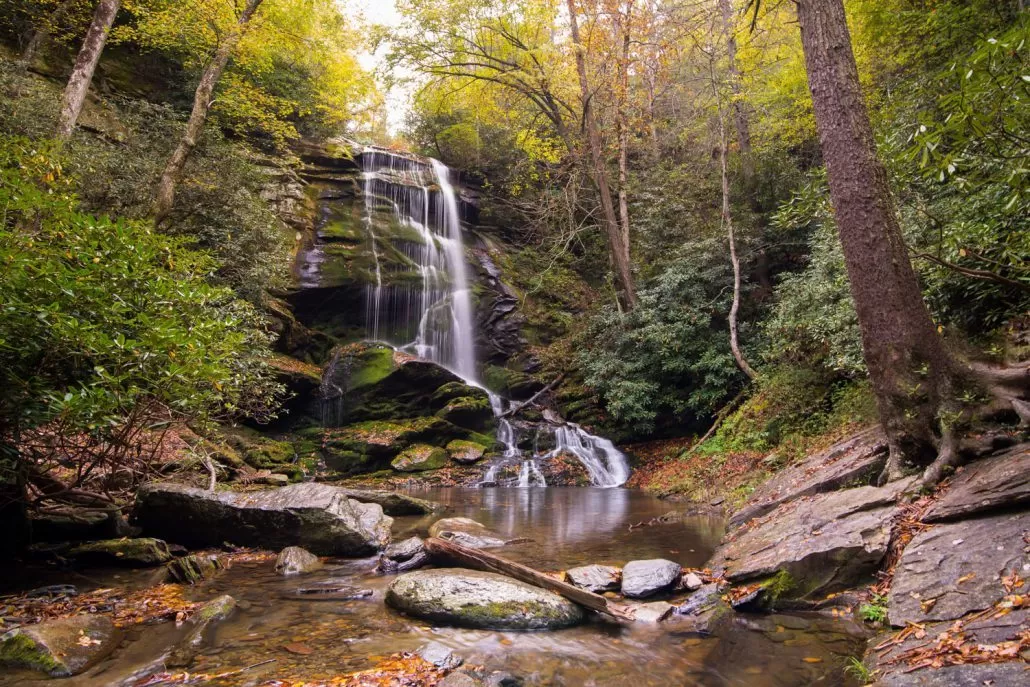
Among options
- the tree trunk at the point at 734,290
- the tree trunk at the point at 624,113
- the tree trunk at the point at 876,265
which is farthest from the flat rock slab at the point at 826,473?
the tree trunk at the point at 624,113

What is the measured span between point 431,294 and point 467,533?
13.6 meters

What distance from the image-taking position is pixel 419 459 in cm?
1541

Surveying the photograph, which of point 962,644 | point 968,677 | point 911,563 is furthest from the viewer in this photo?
point 911,563

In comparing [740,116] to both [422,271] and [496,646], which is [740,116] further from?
[496,646]

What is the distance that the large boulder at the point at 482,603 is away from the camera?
15.1ft

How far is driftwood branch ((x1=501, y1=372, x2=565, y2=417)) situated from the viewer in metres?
17.9

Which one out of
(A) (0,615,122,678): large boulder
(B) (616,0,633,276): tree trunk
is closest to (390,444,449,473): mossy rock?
(B) (616,0,633,276): tree trunk

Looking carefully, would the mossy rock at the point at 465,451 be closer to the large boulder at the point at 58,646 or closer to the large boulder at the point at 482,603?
the large boulder at the point at 482,603

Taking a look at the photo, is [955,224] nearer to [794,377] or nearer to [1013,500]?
[1013,500]

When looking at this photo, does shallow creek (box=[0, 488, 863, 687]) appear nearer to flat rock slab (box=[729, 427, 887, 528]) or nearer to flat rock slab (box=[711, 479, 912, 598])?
flat rock slab (box=[711, 479, 912, 598])

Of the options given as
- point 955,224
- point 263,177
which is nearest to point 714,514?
point 955,224

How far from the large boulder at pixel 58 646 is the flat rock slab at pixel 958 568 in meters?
5.21

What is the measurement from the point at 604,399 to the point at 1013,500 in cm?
1384

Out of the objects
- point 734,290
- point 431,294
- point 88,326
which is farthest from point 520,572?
point 431,294
